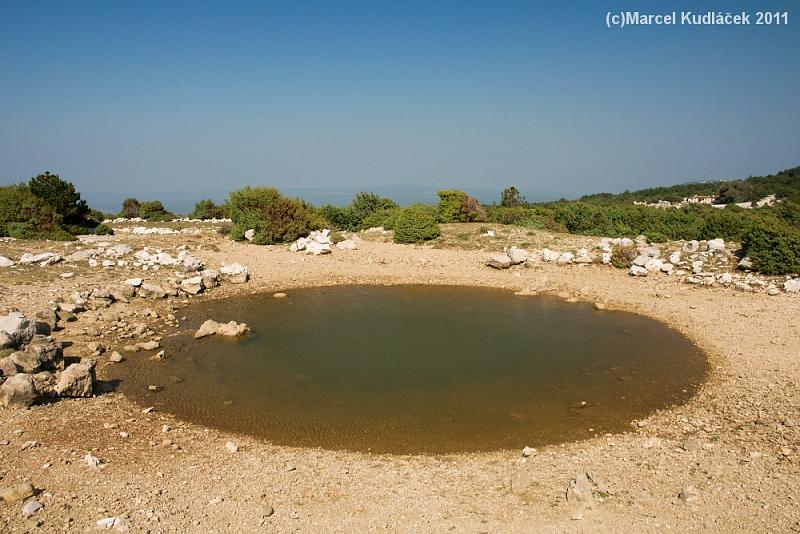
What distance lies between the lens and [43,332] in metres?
12.0

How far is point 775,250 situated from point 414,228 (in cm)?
1524

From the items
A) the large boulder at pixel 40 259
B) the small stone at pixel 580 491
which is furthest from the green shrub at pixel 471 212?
the small stone at pixel 580 491

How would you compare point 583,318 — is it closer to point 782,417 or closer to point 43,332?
point 782,417

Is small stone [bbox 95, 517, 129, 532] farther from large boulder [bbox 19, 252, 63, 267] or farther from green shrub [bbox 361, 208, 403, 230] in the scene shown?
green shrub [bbox 361, 208, 403, 230]

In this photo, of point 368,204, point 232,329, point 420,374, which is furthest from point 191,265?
point 368,204

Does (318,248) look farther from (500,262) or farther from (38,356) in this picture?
(38,356)

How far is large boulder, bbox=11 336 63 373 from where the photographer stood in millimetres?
9883

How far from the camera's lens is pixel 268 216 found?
26500 millimetres

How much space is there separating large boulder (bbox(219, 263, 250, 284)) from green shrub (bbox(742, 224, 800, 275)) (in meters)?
19.1

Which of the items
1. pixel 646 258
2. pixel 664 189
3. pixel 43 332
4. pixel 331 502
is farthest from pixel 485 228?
pixel 664 189

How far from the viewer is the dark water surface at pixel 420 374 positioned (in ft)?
29.9

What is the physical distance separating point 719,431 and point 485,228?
20221 millimetres

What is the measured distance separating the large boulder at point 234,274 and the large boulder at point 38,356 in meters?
8.85

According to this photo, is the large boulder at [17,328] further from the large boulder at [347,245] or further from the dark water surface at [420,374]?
the large boulder at [347,245]
